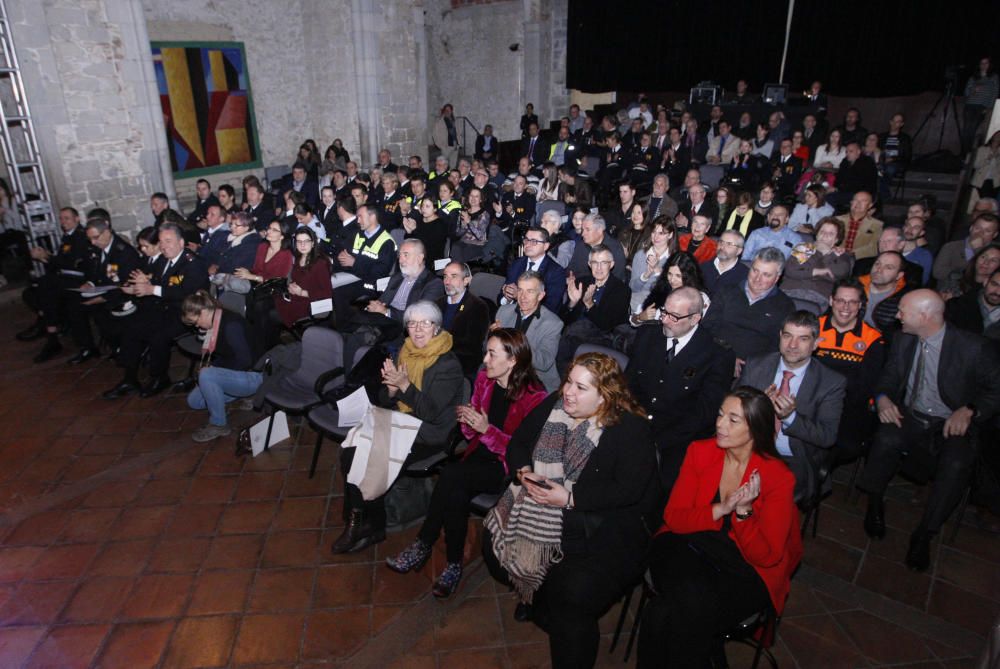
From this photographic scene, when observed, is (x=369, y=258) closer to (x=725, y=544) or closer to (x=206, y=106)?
(x=725, y=544)

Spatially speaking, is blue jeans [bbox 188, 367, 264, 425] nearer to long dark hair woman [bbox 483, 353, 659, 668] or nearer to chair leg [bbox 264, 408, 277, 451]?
chair leg [bbox 264, 408, 277, 451]

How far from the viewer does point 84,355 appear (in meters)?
6.22

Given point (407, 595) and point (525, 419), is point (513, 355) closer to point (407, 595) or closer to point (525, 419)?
point (525, 419)

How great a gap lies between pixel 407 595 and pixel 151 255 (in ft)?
14.0

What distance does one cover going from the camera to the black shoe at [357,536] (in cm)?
367

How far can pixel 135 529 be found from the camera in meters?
3.88

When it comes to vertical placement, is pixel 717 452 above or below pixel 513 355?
below

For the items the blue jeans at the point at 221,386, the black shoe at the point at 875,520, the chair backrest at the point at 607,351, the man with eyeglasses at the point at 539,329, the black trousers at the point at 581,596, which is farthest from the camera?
the blue jeans at the point at 221,386

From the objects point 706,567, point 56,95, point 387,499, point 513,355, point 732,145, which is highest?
point 56,95

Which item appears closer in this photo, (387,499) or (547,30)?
(387,499)

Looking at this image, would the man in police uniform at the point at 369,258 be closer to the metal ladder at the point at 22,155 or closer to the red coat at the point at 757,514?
the red coat at the point at 757,514

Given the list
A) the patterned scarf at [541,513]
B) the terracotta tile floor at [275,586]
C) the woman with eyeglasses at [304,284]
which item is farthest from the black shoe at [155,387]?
the patterned scarf at [541,513]

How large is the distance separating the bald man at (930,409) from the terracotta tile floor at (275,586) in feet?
1.05

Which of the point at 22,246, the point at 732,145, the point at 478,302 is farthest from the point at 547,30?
the point at 478,302
